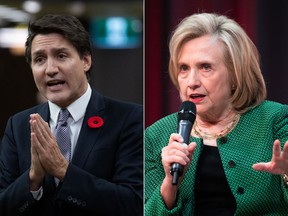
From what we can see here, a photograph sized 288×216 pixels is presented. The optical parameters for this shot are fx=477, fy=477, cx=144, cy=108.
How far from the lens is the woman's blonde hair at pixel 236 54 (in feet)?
6.51

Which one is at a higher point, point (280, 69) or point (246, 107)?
point (280, 69)

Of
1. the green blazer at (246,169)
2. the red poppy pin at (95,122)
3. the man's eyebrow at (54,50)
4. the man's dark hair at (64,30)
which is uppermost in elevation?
the man's dark hair at (64,30)

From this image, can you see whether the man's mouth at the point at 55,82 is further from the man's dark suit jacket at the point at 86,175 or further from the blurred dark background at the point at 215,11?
the blurred dark background at the point at 215,11

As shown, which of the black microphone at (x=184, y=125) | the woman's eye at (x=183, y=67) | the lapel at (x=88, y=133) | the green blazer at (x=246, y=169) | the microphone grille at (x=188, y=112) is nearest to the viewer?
the black microphone at (x=184, y=125)

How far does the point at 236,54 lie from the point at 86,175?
83 centimetres

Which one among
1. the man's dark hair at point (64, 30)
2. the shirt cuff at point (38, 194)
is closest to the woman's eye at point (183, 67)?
the man's dark hair at point (64, 30)

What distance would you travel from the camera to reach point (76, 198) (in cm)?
208

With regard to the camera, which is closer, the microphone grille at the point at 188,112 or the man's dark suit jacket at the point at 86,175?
the microphone grille at the point at 188,112

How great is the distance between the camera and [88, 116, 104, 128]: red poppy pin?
217 centimetres

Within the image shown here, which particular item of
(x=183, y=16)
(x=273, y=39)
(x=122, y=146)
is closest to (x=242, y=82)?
(x=273, y=39)

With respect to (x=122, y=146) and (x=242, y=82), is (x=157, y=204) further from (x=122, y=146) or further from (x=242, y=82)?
(x=242, y=82)

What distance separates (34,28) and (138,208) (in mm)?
928

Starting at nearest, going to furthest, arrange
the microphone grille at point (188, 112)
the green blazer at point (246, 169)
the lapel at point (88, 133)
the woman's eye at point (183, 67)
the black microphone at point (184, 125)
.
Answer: the black microphone at point (184, 125)
the microphone grille at point (188, 112)
the green blazer at point (246, 169)
the woman's eye at point (183, 67)
the lapel at point (88, 133)

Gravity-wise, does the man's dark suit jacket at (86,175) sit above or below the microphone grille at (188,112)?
below
